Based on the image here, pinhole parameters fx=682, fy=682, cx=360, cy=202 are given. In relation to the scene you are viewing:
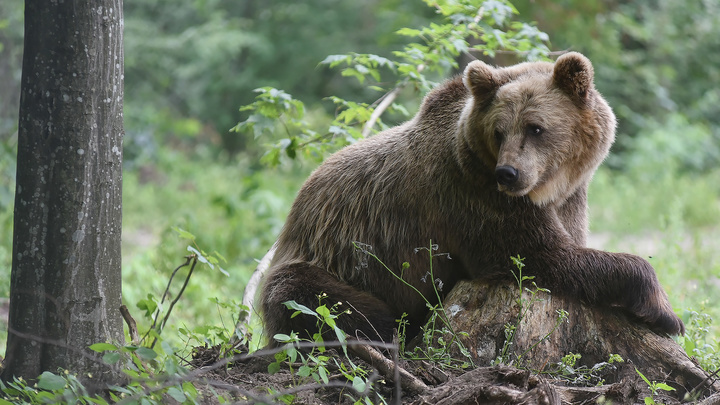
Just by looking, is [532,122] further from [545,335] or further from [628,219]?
[628,219]

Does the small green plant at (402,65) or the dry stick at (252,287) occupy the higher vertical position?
the small green plant at (402,65)

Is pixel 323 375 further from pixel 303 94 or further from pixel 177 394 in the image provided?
pixel 303 94

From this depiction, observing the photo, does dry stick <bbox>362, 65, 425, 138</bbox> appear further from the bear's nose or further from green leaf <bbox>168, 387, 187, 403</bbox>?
green leaf <bbox>168, 387, 187, 403</bbox>

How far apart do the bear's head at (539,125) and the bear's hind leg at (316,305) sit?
1159 millimetres

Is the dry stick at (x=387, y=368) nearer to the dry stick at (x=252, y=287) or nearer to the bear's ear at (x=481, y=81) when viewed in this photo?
the dry stick at (x=252, y=287)

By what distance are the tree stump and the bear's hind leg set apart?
50 cm

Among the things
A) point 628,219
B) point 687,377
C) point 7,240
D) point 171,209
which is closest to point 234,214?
point 7,240

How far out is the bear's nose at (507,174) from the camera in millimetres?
3742

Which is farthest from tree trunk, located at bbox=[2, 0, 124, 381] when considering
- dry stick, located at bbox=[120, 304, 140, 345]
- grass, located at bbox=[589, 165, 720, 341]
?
grass, located at bbox=[589, 165, 720, 341]

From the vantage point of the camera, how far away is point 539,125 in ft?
12.8

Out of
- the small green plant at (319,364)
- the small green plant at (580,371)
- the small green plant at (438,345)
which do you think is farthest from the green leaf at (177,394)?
the small green plant at (580,371)

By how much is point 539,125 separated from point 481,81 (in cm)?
46

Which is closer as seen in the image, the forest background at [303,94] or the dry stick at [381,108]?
the dry stick at [381,108]

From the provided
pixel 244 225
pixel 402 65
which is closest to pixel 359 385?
pixel 402 65
